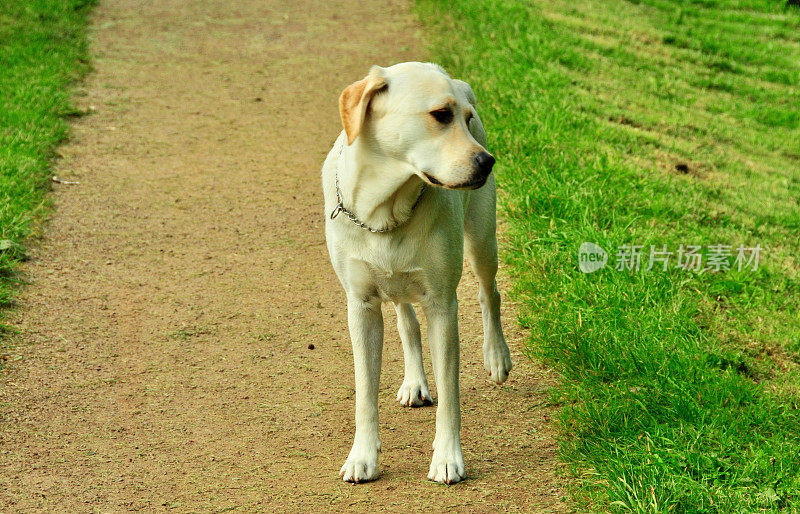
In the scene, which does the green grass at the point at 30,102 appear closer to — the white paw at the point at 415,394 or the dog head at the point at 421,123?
the white paw at the point at 415,394

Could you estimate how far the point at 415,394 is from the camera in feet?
14.0

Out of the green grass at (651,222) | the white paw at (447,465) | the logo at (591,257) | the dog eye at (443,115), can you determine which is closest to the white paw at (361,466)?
the white paw at (447,465)

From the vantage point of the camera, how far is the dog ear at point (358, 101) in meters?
3.14

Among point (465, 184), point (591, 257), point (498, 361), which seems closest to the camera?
point (465, 184)

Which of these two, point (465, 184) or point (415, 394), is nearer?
point (465, 184)

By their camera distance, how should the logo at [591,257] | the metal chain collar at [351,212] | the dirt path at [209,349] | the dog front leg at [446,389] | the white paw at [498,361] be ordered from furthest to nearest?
the logo at [591,257], the white paw at [498,361], the dirt path at [209,349], the dog front leg at [446,389], the metal chain collar at [351,212]

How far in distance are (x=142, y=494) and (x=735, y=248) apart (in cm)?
399

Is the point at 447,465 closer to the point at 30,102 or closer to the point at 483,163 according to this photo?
the point at 483,163

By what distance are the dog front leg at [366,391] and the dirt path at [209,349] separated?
0.26 ft

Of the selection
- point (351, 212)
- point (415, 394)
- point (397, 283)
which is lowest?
point (415, 394)

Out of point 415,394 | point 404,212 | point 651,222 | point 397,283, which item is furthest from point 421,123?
point 651,222

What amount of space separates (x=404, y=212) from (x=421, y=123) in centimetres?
39

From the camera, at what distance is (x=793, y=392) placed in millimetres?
4418

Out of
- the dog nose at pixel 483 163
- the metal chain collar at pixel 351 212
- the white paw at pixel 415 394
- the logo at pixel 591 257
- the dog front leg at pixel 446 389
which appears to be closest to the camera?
the dog nose at pixel 483 163
